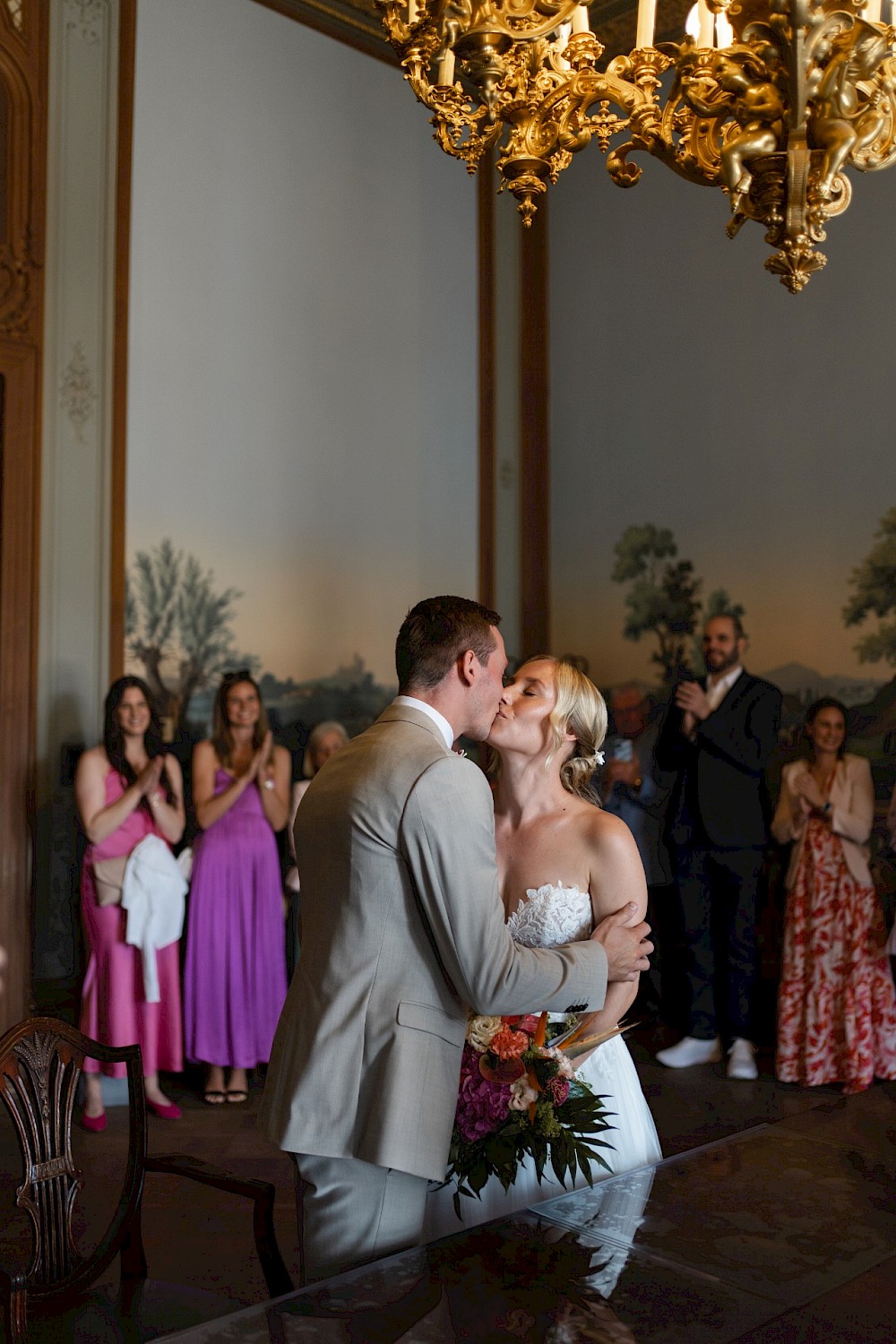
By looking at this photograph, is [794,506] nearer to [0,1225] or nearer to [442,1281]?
[0,1225]

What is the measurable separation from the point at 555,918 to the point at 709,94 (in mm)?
1945

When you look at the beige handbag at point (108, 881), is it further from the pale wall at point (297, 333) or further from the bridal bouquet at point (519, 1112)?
the bridal bouquet at point (519, 1112)

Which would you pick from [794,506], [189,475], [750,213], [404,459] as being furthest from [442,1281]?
[404,459]

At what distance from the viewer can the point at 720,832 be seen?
7105 millimetres

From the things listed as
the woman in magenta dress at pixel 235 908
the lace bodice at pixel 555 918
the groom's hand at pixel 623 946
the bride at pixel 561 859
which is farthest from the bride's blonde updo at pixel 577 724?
the woman in magenta dress at pixel 235 908

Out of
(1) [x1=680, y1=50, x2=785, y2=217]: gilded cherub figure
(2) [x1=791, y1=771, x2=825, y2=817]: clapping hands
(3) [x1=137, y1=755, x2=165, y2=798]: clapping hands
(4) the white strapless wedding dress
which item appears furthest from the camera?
(2) [x1=791, y1=771, x2=825, y2=817]: clapping hands

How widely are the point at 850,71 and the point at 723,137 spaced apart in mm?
354

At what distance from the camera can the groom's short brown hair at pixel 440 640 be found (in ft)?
8.64

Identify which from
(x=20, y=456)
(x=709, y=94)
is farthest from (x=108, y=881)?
(x=709, y=94)

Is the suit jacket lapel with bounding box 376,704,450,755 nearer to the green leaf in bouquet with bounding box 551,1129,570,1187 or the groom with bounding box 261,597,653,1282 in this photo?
the groom with bounding box 261,597,653,1282

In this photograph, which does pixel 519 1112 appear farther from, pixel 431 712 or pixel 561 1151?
pixel 431 712

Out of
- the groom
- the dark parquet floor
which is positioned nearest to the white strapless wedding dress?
the dark parquet floor

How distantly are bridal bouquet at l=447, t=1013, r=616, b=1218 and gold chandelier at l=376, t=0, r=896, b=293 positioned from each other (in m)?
1.71

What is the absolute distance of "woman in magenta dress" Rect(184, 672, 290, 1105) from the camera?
6398 mm
